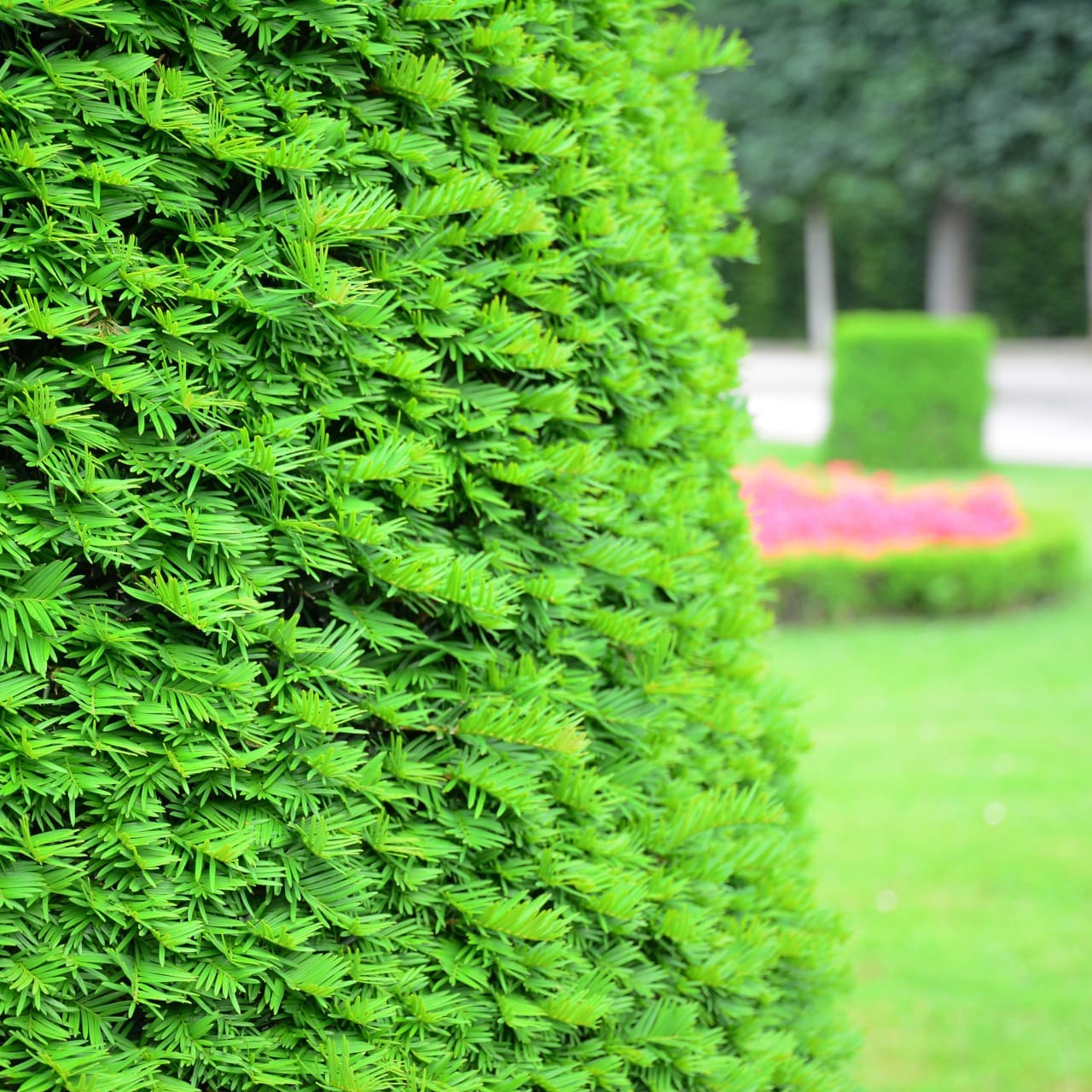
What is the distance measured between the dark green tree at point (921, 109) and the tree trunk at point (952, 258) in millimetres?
35

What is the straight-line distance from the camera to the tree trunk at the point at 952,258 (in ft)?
95.8

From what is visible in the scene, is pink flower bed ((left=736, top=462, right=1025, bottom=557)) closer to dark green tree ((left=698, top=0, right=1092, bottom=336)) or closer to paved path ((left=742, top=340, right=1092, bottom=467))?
paved path ((left=742, top=340, right=1092, bottom=467))

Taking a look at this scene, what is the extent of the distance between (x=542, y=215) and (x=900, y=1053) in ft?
10.8

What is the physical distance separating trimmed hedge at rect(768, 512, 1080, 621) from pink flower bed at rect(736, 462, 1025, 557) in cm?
10

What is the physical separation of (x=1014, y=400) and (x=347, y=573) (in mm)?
22857

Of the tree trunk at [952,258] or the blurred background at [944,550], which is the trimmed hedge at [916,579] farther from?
the tree trunk at [952,258]

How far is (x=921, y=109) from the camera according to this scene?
27.7 metres

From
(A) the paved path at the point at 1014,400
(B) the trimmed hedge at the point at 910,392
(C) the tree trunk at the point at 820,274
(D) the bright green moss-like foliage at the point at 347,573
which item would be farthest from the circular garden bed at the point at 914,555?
(C) the tree trunk at the point at 820,274

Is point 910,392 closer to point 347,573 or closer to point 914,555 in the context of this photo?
point 914,555

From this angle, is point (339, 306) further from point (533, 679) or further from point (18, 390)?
point (533, 679)

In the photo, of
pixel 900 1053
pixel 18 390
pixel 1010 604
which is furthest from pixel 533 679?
pixel 1010 604

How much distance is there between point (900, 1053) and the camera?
394 centimetres

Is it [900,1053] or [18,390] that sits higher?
[18,390]

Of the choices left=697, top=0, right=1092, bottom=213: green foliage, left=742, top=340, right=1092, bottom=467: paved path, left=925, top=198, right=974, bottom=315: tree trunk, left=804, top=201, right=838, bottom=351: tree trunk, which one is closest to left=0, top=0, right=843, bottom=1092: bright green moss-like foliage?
left=742, top=340, right=1092, bottom=467: paved path
